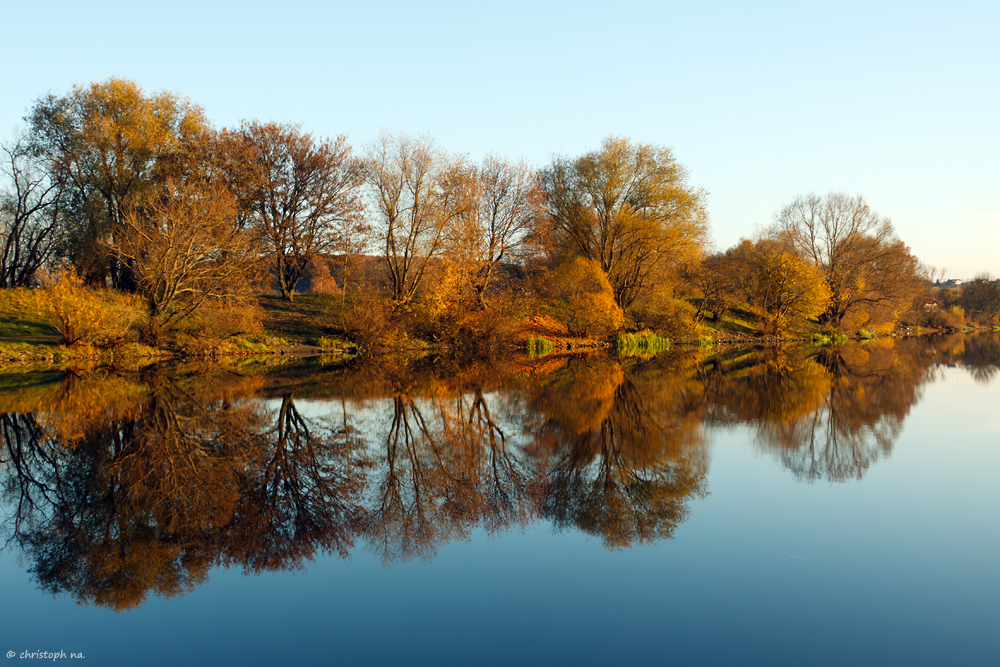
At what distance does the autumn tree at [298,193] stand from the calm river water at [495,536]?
24.3m

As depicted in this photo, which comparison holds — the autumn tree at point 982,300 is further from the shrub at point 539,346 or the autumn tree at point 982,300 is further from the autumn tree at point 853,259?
the shrub at point 539,346

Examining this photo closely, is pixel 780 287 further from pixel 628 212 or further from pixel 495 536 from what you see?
pixel 495 536

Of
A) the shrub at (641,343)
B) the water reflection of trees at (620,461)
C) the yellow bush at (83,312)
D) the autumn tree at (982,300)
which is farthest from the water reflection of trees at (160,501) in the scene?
the autumn tree at (982,300)

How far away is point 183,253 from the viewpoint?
25.8m

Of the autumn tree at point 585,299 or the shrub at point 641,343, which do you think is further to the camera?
the shrub at point 641,343

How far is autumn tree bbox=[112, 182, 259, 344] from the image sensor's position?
2556 cm

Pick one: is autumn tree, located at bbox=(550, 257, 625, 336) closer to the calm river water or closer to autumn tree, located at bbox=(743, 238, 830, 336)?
autumn tree, located at bbox=(743, 238, 830, 336)

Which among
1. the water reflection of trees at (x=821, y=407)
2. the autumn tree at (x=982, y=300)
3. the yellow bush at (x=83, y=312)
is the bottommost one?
the water reflection of trees at (x=821, y=407)

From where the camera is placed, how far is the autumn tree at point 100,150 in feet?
106

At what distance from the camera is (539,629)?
15.0 feet

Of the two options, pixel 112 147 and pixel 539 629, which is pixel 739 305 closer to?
pixel 112 147

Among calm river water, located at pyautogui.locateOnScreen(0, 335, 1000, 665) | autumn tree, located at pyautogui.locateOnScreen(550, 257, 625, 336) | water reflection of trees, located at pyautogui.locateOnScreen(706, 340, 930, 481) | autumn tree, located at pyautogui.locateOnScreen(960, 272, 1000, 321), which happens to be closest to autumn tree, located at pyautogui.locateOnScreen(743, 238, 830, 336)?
autumn tree, located at pyautogui.locateOnScreen(550, 257, 625, 336)

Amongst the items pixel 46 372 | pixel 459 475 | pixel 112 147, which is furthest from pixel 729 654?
pixel 112 147

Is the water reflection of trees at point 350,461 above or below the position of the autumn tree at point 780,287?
below
